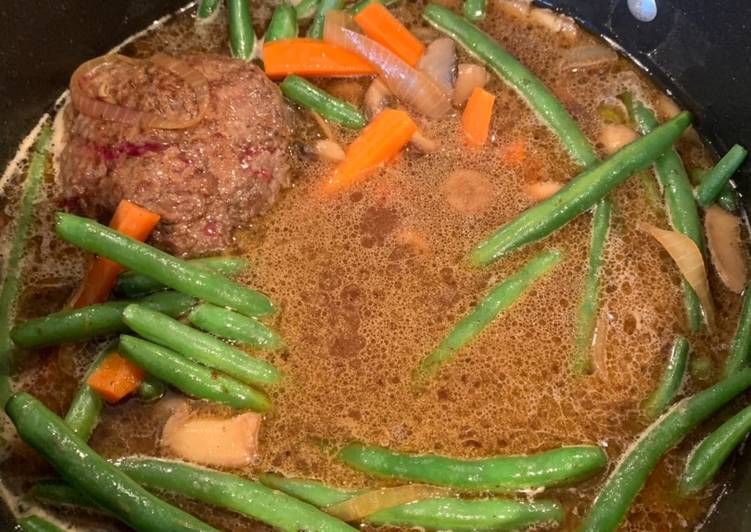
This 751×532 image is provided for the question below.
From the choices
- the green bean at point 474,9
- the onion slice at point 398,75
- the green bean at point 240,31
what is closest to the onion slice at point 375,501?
the onion slice at point 398,75

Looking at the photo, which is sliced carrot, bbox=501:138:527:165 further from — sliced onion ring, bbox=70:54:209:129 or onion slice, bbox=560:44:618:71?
sliced onion ring, bbox=70:54:209:129

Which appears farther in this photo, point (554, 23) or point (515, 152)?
point (554, 23)

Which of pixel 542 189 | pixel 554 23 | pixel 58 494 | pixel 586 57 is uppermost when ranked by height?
pixel 554 23

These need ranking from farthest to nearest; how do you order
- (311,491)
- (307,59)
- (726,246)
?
(307,59)
(726,246)
(311,491)

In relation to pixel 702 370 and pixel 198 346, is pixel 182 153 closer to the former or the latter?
pixel 198 346

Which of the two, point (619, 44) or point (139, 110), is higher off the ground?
point (619, 44)

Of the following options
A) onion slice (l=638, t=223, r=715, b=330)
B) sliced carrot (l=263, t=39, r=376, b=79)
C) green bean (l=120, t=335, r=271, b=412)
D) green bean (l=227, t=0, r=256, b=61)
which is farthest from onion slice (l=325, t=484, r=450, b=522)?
green bean (l=227, t=0, r=256, b=61)

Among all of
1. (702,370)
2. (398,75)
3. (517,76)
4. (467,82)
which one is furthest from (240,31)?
(702,370)
